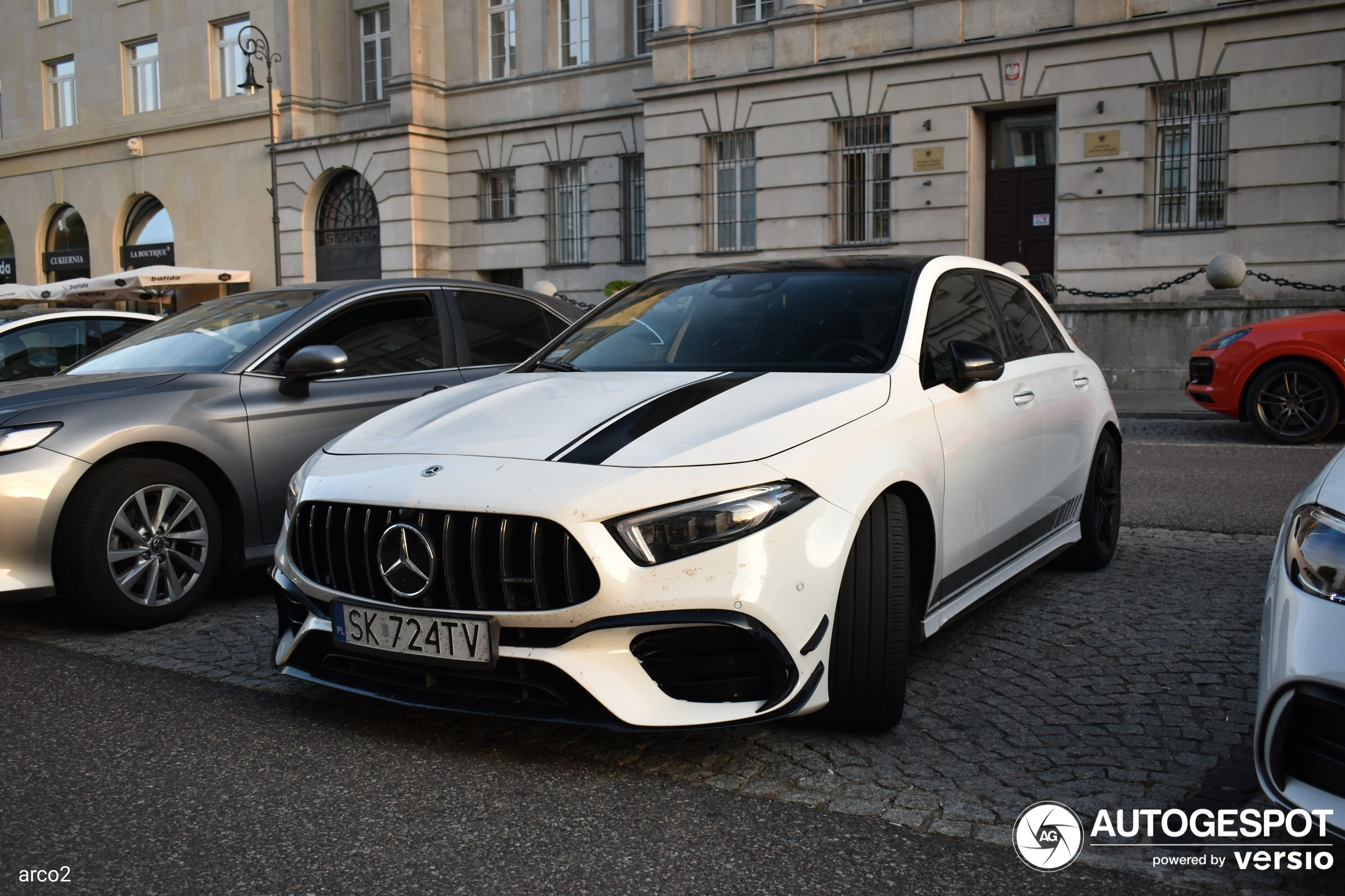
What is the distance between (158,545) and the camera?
5012 millimetres

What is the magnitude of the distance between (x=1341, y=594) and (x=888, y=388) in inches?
64.8

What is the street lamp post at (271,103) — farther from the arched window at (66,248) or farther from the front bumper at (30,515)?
the front bumper at (30,515)

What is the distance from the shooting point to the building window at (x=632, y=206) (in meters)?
26.0

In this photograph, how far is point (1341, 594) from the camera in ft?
7.98

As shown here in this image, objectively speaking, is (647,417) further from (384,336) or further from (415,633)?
(384,336)

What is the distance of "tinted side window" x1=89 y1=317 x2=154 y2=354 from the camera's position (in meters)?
8.73

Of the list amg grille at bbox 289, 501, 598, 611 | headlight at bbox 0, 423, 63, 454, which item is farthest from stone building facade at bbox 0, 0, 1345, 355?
amg grille at bbox 289, 501, 598, 611

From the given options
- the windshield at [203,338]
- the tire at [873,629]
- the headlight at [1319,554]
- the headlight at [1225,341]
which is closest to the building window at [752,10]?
the headlight at [1225,341]

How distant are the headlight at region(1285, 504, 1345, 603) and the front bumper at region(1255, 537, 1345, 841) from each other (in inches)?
1.0

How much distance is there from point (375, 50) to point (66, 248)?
46.0 feet

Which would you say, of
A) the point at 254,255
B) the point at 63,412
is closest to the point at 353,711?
the point at 63,412

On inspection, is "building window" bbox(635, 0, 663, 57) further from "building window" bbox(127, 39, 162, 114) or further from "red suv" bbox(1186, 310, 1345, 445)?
"red suv" bbox(1186, 310, 1345, 445)

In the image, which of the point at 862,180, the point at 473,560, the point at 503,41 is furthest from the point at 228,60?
the point at 473,560

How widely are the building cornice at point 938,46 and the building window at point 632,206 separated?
1936mm
